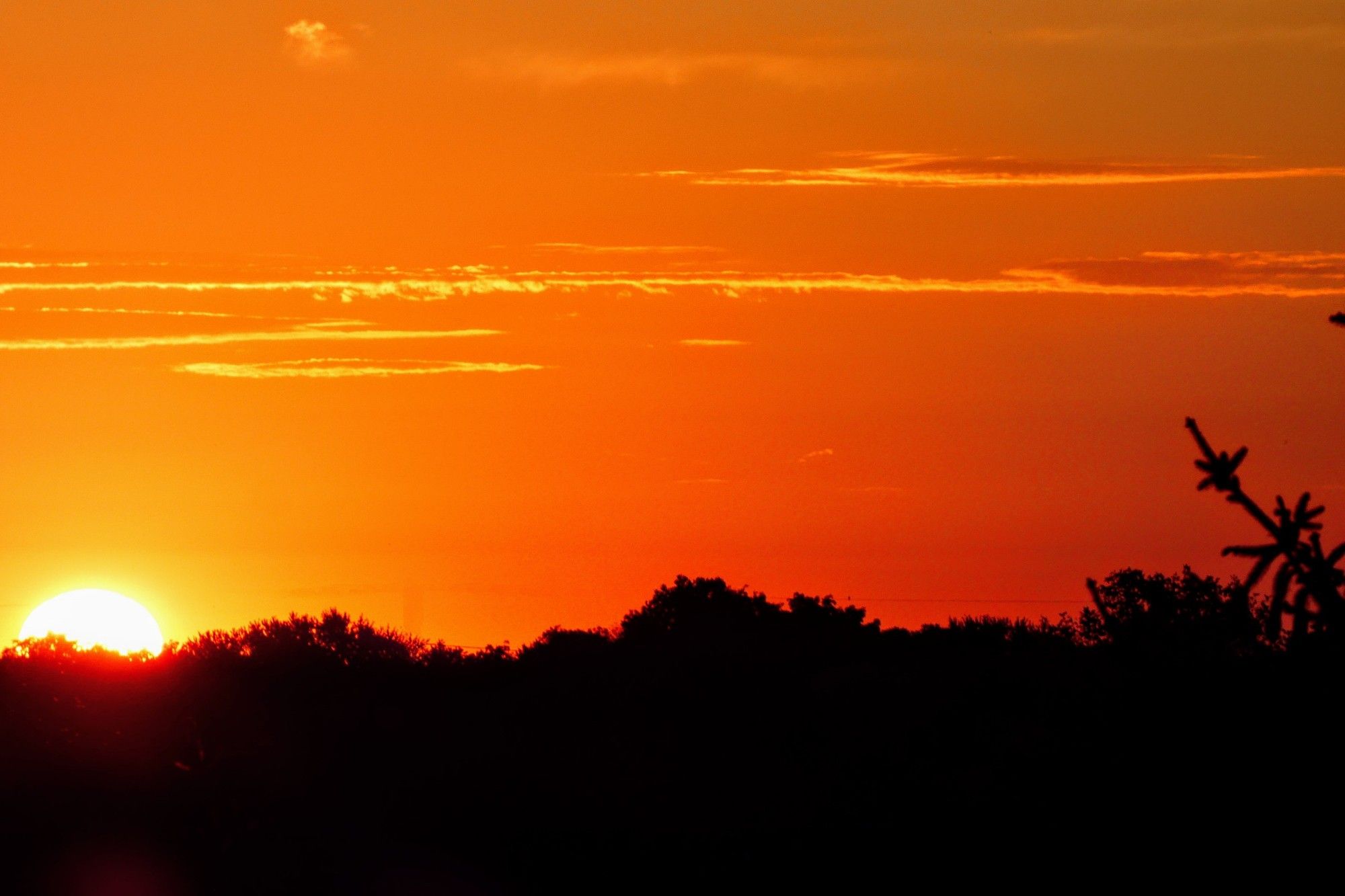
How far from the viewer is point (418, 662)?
38.8 m

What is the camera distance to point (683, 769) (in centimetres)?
2702

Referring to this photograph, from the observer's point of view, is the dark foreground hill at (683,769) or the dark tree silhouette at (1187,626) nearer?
the dark tree silhouette at (1187,626)

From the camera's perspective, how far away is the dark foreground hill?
1284 cm

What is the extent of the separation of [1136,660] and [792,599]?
4904 centimetres

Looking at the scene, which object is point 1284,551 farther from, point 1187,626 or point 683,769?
point 683,769

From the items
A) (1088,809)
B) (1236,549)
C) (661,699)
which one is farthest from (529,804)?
(1236,549)

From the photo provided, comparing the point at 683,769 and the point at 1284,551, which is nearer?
the point at 1284,551

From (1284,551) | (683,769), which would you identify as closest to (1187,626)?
(1284,551)

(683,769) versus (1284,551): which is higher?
(683,769)

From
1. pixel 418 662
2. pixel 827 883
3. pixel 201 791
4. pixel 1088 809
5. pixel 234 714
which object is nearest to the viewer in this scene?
pixel 1088 809

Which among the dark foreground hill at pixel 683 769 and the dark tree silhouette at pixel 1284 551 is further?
the dark foreground hill at pixel 683 769

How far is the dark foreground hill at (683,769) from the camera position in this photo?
12836mm

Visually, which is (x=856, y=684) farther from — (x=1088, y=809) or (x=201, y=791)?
(x=1088, y=809)

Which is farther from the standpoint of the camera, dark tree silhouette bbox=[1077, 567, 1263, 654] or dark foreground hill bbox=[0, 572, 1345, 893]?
dark foreground hill bbox=[0, 572, 1345, 893]
